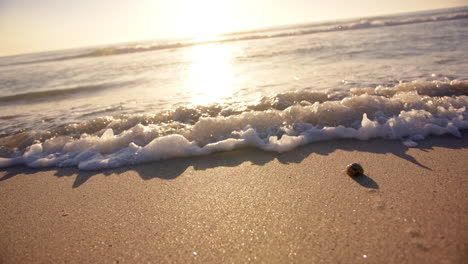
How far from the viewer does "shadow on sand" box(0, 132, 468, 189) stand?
236cm

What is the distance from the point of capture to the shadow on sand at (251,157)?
93.0 inches

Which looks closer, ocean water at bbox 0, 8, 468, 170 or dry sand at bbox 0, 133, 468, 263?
dry sand at bbox 0, 133, 468, 263

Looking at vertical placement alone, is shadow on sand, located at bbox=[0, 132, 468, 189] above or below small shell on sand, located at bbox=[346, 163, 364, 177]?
below

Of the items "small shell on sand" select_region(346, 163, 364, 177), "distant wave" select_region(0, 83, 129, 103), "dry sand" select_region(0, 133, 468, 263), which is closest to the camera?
"dry sand" select_region(0, 133, 468, 263)

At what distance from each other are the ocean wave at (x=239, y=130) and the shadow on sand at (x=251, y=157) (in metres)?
0.07

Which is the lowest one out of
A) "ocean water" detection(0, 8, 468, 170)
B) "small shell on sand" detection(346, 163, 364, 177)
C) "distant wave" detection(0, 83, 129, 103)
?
"small shell on sand" detection(346, 163, 364, 177)

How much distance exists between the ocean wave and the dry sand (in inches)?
5.9

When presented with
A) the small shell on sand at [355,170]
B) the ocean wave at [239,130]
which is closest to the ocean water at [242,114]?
the ocean wave at [239,130]

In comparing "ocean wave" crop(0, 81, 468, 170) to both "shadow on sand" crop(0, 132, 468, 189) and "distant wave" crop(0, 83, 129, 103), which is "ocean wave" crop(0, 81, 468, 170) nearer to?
"shadow on sand" crop(0, 132, 468, 189)

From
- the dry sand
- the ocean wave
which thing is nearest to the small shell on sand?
the dry sand

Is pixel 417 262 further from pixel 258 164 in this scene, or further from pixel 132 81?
pixel 132 81

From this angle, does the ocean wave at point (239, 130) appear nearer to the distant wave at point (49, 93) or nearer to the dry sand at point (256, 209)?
the dry sand at point (256, 209)

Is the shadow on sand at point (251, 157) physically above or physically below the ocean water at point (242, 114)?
below

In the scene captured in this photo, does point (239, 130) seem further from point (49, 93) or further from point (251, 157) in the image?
point (49, 93)
